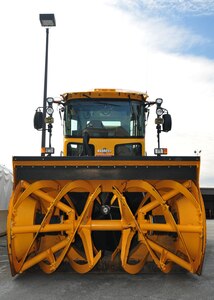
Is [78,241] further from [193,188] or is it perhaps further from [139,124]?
[139,124]

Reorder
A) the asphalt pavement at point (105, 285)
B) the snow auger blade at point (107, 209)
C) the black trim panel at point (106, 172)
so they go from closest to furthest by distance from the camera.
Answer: the asphalt pavement at point (105, 285)
the snow auger blade at point (107, 209)
the black trim panel at point (106, 172)

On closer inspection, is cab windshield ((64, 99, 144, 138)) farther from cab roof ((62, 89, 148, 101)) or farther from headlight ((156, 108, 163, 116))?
headlight ((156, 108, 163, 116))

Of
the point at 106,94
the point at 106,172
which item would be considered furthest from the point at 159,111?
the point at 106,172

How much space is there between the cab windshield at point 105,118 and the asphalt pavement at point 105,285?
2.50 metres

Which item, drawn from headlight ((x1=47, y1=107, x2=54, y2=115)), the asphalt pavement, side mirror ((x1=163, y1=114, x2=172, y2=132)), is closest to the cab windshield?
headlight ((x1=47, y1=107, x2=54, y2=115))

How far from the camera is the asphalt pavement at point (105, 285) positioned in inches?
166

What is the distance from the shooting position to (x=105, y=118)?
686 centimetres

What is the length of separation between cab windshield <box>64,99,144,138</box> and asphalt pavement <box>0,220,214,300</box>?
2.50 metres

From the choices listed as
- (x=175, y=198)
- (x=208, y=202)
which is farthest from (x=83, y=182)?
(x=208, y=202)

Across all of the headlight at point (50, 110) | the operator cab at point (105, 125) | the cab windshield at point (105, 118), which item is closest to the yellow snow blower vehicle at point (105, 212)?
the operator cab at point (105, 125)

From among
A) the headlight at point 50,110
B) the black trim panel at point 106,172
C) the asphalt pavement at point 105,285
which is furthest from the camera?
the headlight at point 50,110

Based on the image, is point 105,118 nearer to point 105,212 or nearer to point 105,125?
point 105,125

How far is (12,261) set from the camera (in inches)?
181

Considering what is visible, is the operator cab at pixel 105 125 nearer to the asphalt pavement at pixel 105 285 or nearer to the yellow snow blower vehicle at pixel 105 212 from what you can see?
the yellow snow blower vehicle at pixel 105 212
